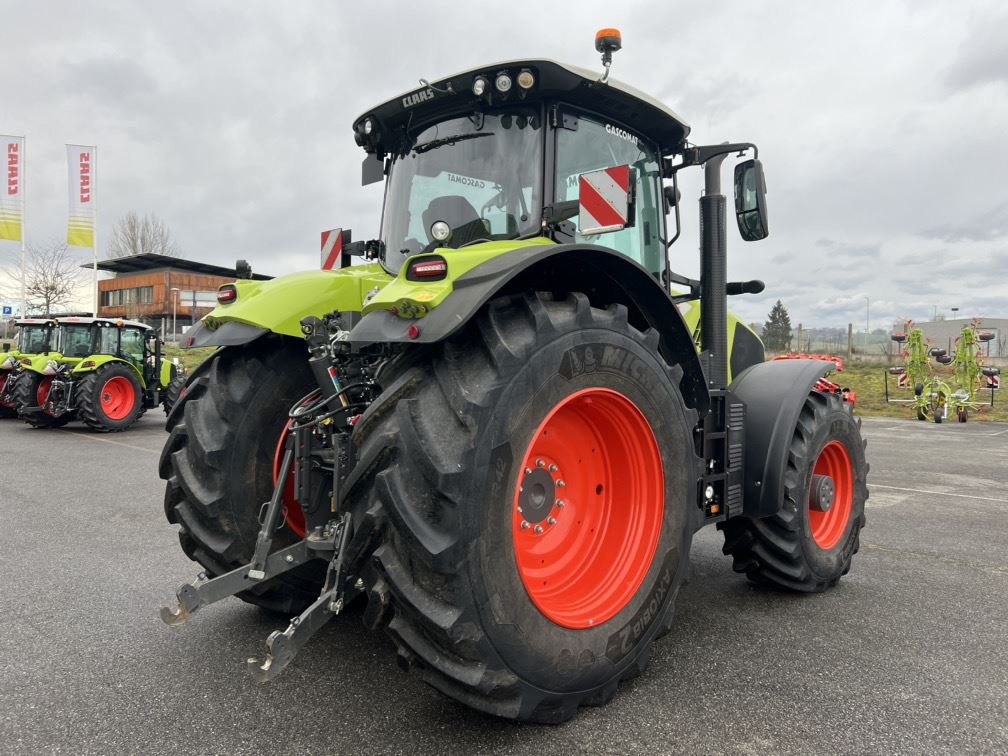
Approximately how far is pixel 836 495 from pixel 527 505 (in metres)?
2.38

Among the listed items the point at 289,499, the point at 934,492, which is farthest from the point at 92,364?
the point at 934,492

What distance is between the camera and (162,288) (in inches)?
2045

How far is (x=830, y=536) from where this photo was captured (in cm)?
376

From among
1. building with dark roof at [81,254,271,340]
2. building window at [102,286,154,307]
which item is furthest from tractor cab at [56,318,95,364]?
building window at [102,286,154,307]

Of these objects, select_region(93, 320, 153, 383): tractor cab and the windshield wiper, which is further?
select_region(93, 320, 153, 383): tractor cab

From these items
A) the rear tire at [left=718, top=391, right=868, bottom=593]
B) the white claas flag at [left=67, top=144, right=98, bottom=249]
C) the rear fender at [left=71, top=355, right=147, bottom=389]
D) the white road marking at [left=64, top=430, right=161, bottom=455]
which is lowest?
the white road marking at [left=64, top=430, right=161, bottom=455]

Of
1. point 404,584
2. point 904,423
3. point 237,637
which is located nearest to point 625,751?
point 404,584

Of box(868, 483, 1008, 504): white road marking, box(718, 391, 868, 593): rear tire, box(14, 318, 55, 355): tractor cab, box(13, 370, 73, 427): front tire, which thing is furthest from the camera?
box(14, 318, 55, 355): tractor cab

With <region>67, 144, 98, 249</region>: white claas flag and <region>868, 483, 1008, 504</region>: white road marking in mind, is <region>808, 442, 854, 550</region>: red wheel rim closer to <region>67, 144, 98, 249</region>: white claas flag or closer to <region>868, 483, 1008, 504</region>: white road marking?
<region>868, 483, 1008, 504</region>: white road marking

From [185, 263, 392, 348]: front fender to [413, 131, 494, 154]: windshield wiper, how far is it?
651mm

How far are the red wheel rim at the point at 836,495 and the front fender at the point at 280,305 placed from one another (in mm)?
2656

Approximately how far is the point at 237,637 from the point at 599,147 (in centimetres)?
268

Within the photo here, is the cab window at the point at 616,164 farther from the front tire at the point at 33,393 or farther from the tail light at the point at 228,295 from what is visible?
the front tire at the point at 33,393

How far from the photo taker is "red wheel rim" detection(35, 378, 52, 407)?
40.7 feet
